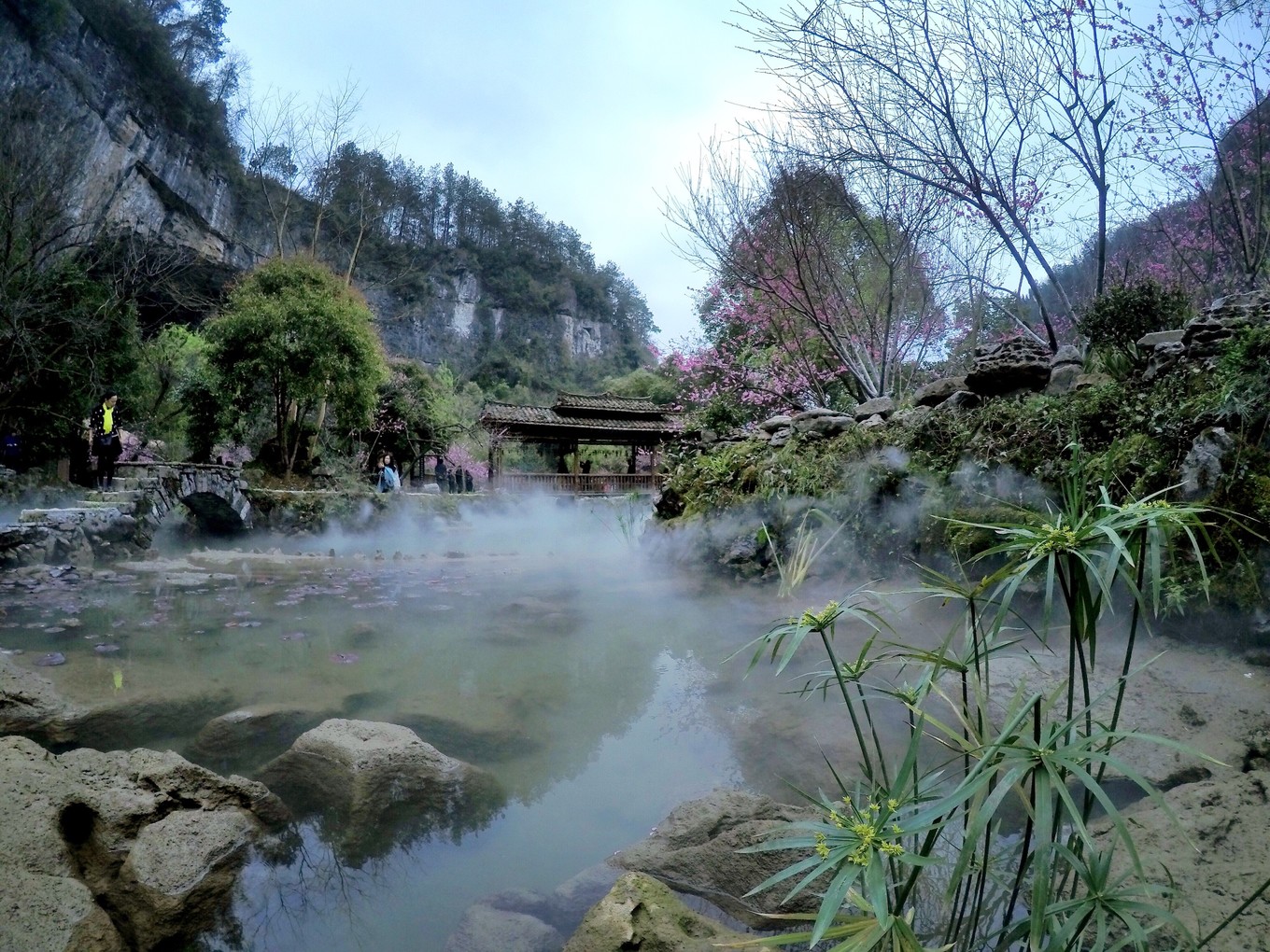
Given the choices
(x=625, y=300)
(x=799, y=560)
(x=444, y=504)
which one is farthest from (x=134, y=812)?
(x=625, y=300)

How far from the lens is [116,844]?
7.32 ft

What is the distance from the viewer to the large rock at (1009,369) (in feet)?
17.9

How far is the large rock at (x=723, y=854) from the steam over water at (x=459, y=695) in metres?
0.24

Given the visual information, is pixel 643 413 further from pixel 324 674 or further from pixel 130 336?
pixel 324 674

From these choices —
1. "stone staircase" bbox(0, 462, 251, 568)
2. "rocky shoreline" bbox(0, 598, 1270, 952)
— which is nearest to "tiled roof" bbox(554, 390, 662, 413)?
"stone staircase" bbox(0, 462, 251, 568)

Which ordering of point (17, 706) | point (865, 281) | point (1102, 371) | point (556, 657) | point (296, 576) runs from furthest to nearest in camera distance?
point (865, 281) → point (296, 576) → point (1102, 371) → point (556, 657) → point (17, 706)

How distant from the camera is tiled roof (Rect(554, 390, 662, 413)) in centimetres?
2205

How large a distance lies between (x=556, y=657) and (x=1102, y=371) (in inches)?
166

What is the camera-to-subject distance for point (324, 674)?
14.1 feet

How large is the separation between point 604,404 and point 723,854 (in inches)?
810

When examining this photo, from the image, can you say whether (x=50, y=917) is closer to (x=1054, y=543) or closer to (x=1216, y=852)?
(x=1054, y=543)

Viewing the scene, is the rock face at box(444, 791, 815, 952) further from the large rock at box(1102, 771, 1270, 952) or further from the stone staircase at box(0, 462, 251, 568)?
the stone staircase at box(0, 462, 251, 568)

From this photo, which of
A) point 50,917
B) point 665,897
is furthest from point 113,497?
point 665,897

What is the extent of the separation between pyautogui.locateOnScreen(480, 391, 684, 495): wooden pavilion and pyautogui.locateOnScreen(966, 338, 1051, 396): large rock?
14.6 meters
